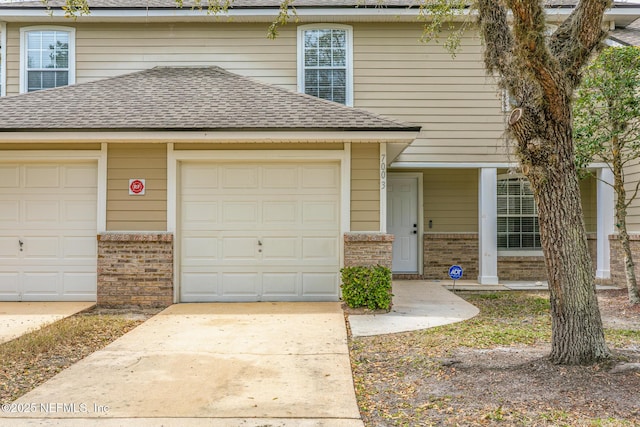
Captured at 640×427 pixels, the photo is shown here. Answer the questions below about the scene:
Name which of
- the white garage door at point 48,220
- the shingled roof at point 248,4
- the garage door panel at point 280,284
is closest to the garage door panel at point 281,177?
the garage door panel at point 280,284

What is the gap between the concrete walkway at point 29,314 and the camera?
6484 millimetres

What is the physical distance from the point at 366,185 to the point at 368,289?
161 cm

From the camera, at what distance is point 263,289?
847 centimetres

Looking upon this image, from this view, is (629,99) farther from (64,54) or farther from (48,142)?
(64,54)

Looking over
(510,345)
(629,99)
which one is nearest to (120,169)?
(510,345)

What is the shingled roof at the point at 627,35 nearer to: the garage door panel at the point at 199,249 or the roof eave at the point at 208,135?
the roof eave at the point at 208,135

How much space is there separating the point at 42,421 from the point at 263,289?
4.88 meters

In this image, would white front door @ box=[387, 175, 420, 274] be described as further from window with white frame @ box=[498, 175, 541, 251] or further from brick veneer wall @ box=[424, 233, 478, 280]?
window with white frame @ box=[498, 175, 541, 251]

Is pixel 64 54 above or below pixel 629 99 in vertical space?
above

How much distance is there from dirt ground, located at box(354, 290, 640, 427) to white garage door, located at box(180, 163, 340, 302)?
3225mm

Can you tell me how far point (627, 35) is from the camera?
1076cm

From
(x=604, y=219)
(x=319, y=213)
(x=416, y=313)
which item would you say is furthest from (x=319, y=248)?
(x=604, y=219)

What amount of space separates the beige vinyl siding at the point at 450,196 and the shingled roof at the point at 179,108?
3.98 meters

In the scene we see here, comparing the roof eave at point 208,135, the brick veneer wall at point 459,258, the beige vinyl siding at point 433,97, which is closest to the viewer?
the roof eave at point 208,135
